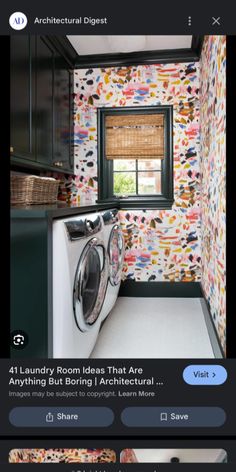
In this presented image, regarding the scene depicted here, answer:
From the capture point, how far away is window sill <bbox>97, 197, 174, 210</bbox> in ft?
10.9

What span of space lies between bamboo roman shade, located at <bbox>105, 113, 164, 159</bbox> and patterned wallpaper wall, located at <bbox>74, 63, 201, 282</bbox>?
5.1 inches

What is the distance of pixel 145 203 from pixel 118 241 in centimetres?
66

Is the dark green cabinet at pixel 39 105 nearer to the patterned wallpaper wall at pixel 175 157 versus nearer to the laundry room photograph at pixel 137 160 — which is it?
the laundry room photograph at pixel 137 160

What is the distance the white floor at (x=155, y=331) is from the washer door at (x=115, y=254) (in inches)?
12.8

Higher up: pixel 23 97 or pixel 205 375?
pixel 23 97

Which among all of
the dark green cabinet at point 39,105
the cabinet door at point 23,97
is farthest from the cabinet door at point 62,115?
the cabinet door at point 23,97

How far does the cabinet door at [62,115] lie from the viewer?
2738mm

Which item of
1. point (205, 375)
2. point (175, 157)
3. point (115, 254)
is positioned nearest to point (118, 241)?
point (115, 254)

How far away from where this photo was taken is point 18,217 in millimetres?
1250
